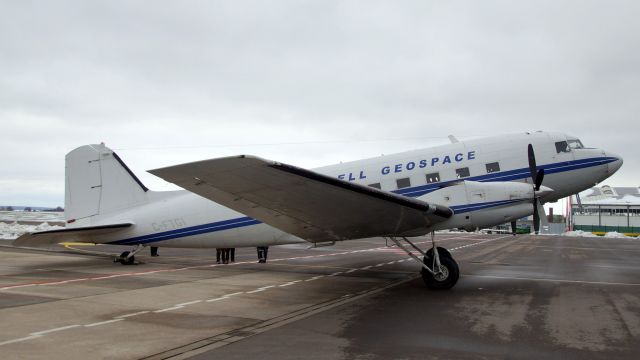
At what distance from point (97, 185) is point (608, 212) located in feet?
314

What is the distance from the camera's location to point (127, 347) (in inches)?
242

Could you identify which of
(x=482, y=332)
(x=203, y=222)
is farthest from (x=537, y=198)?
(x=203, y=222)

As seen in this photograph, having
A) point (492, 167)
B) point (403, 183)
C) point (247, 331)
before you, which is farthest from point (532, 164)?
point (247, 331)

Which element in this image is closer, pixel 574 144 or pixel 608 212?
pixel 574 144

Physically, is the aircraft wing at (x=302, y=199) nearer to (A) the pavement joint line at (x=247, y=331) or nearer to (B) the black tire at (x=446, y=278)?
(B) the black tire at (x=446, y=278)

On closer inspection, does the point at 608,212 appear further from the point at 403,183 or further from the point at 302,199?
the point at 302,199

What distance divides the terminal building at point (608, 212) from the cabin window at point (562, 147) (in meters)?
73.4

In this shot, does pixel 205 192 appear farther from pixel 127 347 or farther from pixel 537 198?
pixel 537 198

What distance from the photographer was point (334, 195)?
868cm

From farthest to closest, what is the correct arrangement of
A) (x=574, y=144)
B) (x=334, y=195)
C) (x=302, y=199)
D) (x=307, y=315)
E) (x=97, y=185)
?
(x=97, y=185) → (x=574, y=144) → (x=302, y=199) → (x=334, y=195) → (x=307, y=315)

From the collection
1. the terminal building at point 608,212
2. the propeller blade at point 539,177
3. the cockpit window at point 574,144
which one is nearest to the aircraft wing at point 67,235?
the propeller blade at point 539,177

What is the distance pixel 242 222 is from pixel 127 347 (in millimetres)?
7603

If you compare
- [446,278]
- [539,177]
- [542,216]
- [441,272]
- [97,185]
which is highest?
[97,185]

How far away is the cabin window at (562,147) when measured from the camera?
41.0 ft
